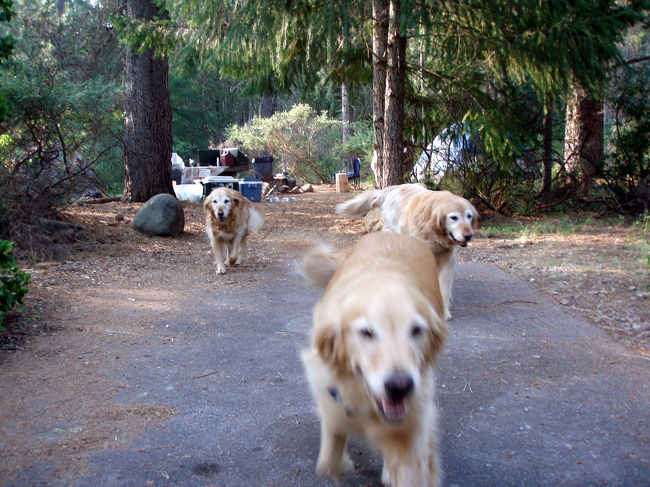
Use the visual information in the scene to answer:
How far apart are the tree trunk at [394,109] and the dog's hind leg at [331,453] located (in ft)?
27.4

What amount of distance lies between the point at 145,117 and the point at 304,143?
14933 mm

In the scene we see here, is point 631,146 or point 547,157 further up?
point 631,146

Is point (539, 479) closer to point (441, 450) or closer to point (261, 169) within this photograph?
point (441, 450)

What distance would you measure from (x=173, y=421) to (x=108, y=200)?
37.5 ft

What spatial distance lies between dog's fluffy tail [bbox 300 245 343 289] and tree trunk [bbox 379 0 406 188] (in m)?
7.11

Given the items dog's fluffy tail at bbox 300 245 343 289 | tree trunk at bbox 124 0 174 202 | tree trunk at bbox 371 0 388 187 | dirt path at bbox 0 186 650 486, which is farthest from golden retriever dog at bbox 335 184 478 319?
tree trunk at bbox 124 0 174 202

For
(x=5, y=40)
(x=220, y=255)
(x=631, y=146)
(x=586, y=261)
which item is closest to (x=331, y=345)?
(x=5, y=40)

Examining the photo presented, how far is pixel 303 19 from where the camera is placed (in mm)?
8906

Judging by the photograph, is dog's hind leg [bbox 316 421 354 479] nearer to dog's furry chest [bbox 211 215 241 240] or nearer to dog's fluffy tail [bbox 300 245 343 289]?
dog's fluffy tail [bbox 300 245 343 289]

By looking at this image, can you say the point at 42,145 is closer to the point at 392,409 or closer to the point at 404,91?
the point at 404,91

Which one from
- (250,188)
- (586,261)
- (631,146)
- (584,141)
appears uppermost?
(584,141)

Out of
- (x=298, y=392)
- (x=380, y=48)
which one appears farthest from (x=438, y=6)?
(x=298, y=392)

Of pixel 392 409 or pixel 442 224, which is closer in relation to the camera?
pixel 392 409

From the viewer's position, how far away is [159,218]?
998cm
